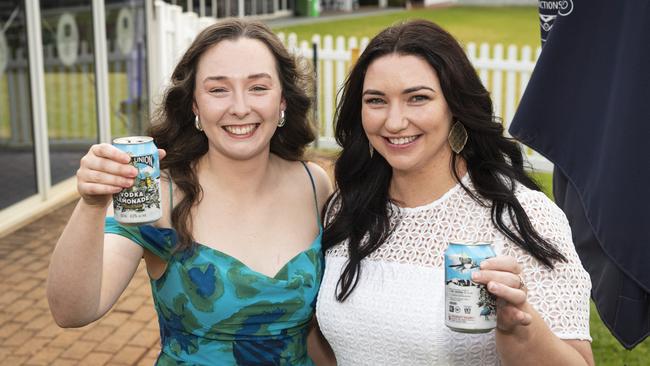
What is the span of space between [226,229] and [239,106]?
0.44 meters

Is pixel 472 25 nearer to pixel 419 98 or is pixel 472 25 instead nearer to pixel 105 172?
pixel 419 98

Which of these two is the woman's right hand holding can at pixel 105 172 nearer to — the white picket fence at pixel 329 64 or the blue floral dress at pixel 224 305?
the blue floral dress at pixel 224 305

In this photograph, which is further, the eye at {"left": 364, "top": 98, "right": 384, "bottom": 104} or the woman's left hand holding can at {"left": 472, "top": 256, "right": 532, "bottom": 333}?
the eye at {"left": 364, "top": 98, "right": 384, "bottom": 104}

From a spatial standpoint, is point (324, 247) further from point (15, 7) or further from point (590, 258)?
point (15, 7)

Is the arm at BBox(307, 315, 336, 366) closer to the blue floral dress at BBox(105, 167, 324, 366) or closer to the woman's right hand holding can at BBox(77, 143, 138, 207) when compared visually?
the blue floral dress at BBox(105, 167, 324, 366)

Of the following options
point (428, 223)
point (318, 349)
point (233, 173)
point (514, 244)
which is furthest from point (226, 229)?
point (514, 244)

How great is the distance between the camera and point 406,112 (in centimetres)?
252

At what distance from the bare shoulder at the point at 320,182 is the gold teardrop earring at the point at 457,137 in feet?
2.16

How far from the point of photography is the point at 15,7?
7145 millimetres

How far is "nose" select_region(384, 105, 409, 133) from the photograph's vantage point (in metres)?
2.50

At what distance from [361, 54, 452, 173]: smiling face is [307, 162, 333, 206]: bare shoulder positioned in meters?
0.53

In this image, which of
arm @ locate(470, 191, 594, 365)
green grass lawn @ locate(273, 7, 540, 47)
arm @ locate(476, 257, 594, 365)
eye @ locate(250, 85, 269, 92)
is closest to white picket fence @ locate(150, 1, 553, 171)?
eye @ locate(250, 85, 269, 92)

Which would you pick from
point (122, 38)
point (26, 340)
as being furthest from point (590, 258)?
point (122, 38)

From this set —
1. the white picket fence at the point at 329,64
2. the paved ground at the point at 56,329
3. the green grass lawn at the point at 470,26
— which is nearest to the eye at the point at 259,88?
the paved ground at the point at 56,329
